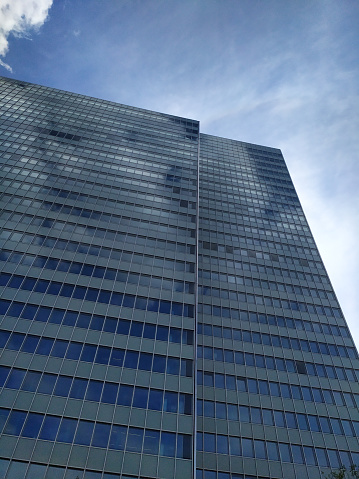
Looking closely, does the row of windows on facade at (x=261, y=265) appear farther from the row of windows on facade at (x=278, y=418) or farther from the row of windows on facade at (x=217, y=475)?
the row of windows on facade at (x=217, y=475)

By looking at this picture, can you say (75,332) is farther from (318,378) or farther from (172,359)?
(318,378)

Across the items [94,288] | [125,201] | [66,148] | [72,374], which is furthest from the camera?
[66,148]

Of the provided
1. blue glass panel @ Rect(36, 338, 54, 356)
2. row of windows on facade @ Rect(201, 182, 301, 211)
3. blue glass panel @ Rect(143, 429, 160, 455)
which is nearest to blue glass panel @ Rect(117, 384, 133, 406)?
blue glass panel @ Rect(143, 429, 160, 455)

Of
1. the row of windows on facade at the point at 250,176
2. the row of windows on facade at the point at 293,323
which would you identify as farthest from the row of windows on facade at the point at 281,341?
the row of windows on facade at the point at 250,176

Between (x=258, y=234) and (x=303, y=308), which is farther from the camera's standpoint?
(x=258, y=234)

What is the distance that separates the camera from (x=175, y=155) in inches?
2670

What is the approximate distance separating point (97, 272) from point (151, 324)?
31.5 feet

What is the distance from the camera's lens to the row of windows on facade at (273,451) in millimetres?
35750

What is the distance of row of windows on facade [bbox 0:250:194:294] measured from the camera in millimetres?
40625

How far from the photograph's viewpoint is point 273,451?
3622cm

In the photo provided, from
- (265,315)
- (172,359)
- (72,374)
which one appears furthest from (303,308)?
(72,374)

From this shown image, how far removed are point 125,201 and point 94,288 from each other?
58.1 feet

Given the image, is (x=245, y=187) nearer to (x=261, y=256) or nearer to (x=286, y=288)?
(x=261, y=256)

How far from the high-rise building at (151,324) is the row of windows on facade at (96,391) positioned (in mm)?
116
